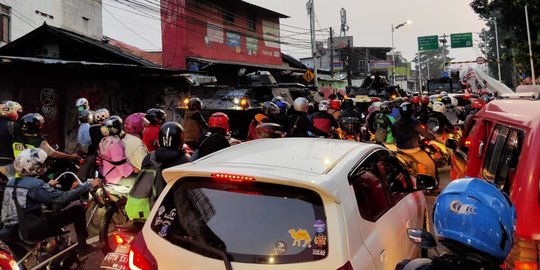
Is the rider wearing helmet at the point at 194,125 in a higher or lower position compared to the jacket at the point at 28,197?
higher

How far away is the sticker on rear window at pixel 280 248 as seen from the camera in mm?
2432

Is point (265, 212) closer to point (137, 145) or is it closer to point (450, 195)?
point (450, 195)

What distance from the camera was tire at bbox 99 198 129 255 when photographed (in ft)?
16.7

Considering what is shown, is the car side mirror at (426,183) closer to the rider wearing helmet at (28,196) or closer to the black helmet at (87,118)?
the rider wearing helmet at (28,196)

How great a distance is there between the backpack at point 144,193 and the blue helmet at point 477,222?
9.70 ft

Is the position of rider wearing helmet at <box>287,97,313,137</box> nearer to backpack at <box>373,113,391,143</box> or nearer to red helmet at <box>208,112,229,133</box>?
backpack at <box>373,113,391,143</box>

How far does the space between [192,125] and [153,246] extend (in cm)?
609

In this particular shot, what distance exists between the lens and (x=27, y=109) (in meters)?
11.8

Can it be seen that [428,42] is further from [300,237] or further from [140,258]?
[140,258]

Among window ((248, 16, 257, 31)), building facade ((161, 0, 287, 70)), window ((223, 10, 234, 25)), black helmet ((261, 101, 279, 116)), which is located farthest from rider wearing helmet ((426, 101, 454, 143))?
window ((248, 16, 257, 31))

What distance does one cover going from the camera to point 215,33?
2884 cm

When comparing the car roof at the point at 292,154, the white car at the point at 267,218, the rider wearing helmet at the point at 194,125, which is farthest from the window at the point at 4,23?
the white car at the point at 267,218

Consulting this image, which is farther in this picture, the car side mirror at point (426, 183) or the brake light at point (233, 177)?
the car side mirror at point (426, 183)

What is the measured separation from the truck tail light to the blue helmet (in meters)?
0.84
